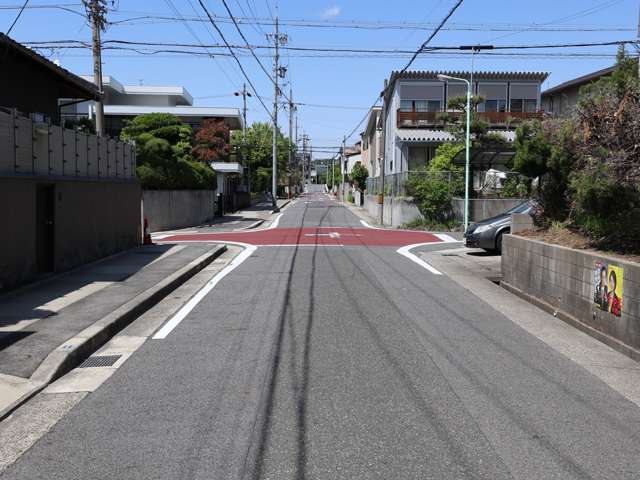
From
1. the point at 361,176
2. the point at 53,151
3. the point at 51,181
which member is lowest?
the point at 51,181

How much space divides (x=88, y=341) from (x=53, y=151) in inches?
278

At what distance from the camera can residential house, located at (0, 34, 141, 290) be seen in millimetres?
11453

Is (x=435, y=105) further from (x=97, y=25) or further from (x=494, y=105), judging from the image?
(x=97, y=25)

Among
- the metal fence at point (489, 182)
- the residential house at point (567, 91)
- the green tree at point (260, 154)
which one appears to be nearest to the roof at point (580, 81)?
the residential house at point (567, 91)

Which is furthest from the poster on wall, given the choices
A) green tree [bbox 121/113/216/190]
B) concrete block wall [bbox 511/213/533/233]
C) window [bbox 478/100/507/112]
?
window [bbox 478/100/507/112]

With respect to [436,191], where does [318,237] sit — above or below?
below

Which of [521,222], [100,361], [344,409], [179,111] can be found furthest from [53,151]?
[179,111]

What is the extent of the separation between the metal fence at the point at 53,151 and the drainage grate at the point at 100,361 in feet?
16.9

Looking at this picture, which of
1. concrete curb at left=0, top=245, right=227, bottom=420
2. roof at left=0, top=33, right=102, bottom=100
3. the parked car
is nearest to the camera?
concrete curb at left=0, top=245, right=227, bottom=420

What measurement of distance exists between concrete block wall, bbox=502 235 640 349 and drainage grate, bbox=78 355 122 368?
5.93 metres

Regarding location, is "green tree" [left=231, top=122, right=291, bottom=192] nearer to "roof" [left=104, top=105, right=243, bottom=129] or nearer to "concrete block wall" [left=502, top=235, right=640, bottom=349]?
"roof" [left=104, top=105, right=243, bottom=129]

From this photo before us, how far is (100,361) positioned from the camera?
7.42m

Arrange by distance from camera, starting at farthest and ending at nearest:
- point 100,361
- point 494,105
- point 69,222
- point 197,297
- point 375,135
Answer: point 375,135 < point 494,105 < point 69,222 < point 197,297 < point 100,361

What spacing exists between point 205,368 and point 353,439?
2457mm
